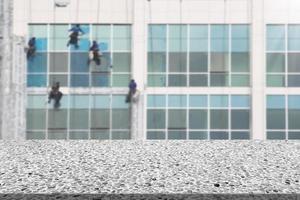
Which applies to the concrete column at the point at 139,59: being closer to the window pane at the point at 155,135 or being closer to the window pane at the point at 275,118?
the window pane at the point at 155,135

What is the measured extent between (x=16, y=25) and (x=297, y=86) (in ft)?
52.5

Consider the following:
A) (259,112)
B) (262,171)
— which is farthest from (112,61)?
(262,171)

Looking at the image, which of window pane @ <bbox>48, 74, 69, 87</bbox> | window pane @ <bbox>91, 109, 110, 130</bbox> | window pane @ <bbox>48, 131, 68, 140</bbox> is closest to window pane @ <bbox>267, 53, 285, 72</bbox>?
window pane @ <bbox>91, 109, 110, 130</bbox>

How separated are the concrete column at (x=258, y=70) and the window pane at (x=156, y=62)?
4.88m

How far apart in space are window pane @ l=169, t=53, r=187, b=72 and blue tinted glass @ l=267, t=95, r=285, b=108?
4.89m

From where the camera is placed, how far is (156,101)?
123ft

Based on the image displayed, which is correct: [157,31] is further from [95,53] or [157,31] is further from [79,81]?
[79,81]

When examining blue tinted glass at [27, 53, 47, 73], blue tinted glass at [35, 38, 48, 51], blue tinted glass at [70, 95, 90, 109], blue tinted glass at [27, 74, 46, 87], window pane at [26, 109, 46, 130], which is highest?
blue tinted glass at [35, 38, 48, 51]

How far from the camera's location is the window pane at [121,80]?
37.9 metres

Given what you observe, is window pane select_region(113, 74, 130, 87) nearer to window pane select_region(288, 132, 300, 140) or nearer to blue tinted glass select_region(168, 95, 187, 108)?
blue tinted glass select_region(168, 95, 187, 108)

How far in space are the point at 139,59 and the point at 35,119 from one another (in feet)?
21.7

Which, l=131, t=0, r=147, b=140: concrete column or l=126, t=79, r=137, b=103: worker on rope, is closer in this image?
l=126, t=79, r=137, b=103: worker on rope

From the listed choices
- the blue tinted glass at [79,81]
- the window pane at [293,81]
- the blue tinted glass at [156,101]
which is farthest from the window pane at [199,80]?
the blue tinted glass at [79,81]

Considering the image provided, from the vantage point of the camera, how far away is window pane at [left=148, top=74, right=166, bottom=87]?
3769 centimetres
